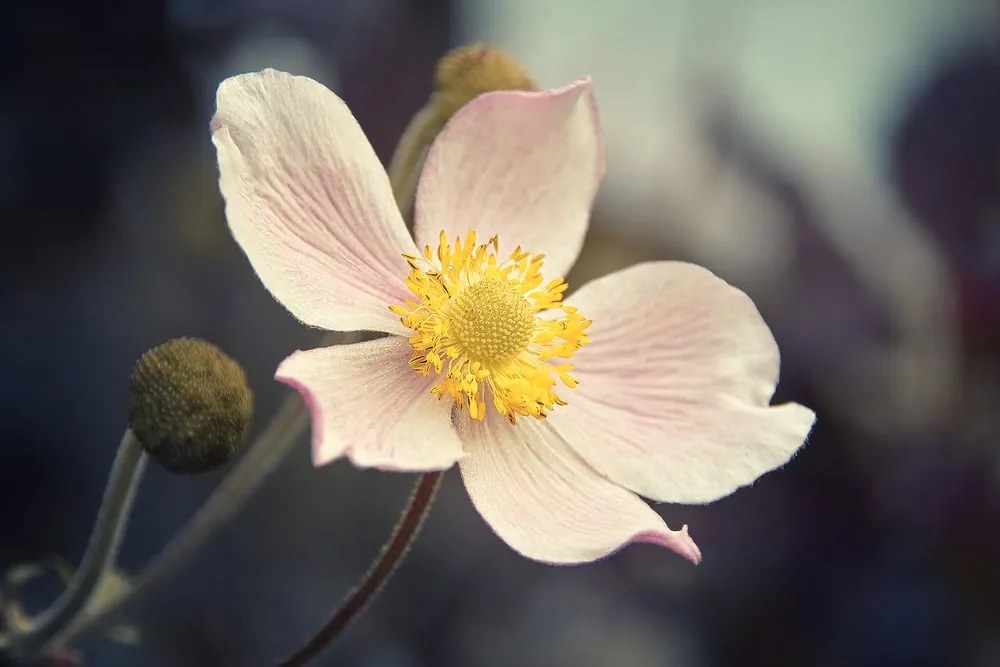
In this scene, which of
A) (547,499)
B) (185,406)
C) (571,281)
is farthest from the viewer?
(571,281)

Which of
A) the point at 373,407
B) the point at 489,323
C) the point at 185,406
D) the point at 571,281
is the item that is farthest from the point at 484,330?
the point at 571,281

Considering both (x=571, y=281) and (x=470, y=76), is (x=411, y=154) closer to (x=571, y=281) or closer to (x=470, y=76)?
(x=470, y=76)

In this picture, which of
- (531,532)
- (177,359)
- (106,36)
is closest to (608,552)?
(531,532)

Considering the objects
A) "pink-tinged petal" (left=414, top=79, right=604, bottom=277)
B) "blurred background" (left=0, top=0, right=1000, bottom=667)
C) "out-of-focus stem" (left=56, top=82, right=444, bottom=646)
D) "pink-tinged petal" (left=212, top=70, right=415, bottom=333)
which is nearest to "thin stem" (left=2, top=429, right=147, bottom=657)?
"out-of-focus stem" (left=56, top=82, right=444, bottom=646)

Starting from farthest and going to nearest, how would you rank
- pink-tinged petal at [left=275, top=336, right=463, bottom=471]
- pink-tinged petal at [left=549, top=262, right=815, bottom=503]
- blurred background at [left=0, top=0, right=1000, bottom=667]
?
blurred background at [left=0, top=0, right=1000, bottom=667] → pink-tinged petal at [left=549, top=262, right=815, bottom=503] → pink-tinged petal at [left=275, top=336, right=463, bottom=471]

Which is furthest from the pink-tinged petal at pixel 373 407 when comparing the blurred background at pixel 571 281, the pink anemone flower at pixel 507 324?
the blurred background at pixel 571 281

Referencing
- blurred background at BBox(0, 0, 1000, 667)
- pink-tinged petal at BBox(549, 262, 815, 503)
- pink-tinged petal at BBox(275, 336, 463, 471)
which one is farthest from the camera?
blurred background at BBox(0, 0, 1000, 667)

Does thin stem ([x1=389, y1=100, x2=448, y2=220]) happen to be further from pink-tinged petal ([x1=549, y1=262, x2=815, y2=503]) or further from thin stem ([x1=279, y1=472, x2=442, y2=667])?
thin stem ([x1=279, y1=472, x2=442, y2=667])
